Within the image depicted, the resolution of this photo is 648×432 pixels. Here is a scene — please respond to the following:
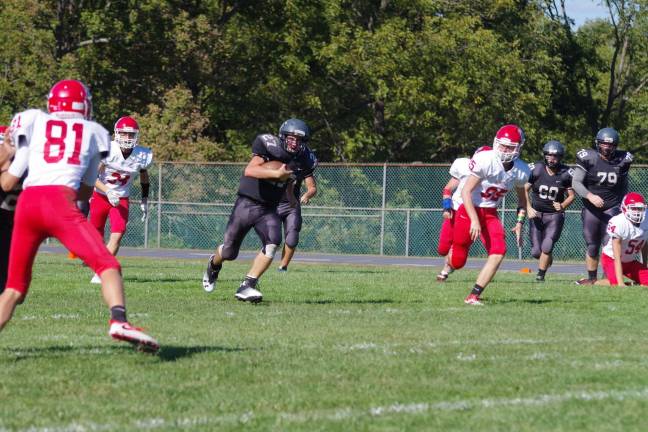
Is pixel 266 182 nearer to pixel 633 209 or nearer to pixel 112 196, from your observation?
pixel 112 196

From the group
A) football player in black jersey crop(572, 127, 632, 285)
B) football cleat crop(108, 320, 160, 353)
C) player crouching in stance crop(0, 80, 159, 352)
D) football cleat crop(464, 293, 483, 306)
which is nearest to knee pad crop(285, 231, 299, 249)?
football player in black jersey crop(572, 127, 632, 285)

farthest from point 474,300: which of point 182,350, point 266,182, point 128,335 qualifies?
point 128,335

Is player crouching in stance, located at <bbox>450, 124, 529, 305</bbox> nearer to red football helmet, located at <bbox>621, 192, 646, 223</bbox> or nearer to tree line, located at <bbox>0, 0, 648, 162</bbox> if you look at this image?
red football helmet, located at <bbox>621, 192, 646, 223</bbox>

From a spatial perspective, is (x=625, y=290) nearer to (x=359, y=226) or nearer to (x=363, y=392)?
(x=363, y=392)

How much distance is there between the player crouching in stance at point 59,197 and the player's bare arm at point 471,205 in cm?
451

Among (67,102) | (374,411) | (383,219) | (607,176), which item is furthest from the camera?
(383,219)

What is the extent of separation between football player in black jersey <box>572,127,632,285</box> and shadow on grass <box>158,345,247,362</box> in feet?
29.7

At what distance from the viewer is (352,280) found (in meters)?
14.2

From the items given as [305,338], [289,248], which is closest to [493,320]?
[305,338]

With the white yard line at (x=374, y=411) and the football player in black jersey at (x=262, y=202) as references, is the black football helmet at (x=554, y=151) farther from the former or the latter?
the white yard line at (x=374, y=411)

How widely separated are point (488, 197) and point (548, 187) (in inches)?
241

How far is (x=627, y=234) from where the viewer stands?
14.4m

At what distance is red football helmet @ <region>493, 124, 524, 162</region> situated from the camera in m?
11.0

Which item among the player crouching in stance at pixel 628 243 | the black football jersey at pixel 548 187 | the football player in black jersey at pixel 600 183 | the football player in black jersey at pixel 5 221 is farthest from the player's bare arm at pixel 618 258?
the football player in black jersey at pixel 5 221
